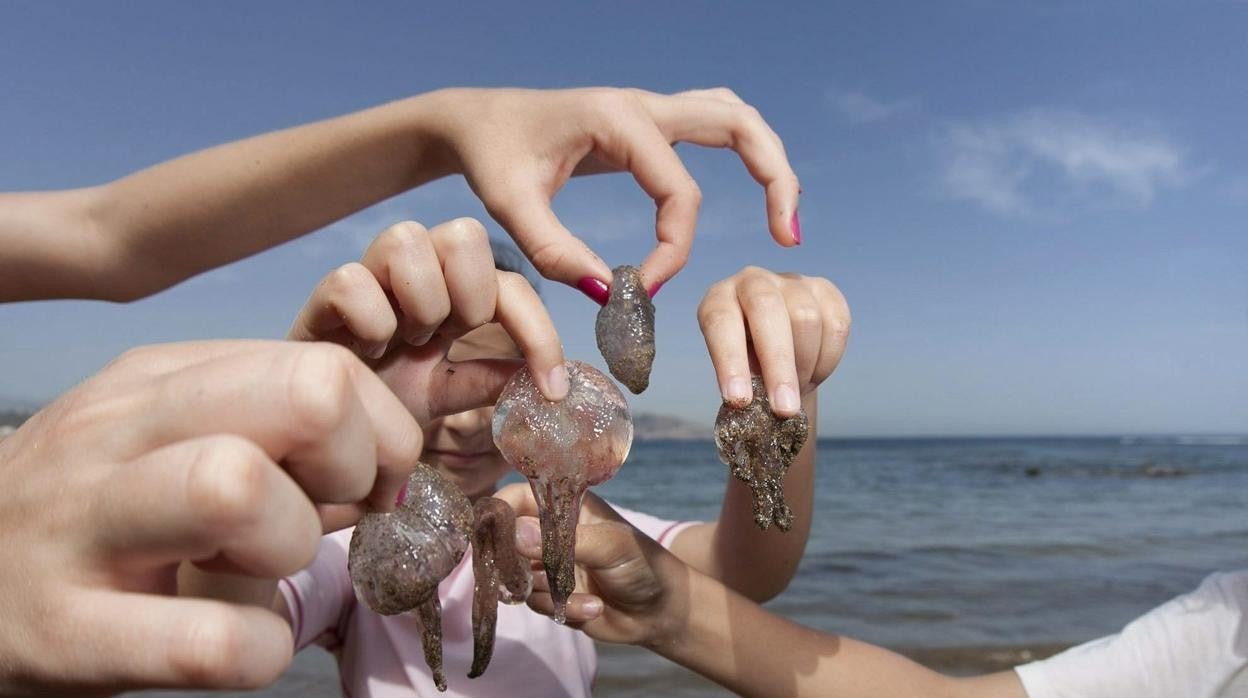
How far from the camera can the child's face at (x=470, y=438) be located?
2.83 meters

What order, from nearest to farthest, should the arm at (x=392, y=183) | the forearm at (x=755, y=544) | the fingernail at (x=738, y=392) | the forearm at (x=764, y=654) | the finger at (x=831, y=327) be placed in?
the fingernail at (x=738, y=392), the arm at (x=392, y=183), the finger at (x=831, y=327), the forearm at (x=764, y=654), the forearm at (x=755, y=544)

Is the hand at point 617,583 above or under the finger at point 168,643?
under

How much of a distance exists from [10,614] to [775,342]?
1132mm

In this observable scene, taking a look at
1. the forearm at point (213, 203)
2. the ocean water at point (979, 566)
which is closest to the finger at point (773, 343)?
the forearm at point (213, 203)

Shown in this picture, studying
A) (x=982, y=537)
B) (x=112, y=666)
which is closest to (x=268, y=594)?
(x=112, y=666)

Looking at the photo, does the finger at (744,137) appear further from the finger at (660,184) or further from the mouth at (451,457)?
the mouth at (451,457)

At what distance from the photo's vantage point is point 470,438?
2.92 meters

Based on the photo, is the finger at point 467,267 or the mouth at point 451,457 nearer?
the finger at point 467,267

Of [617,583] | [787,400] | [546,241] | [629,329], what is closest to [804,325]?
[787,400]

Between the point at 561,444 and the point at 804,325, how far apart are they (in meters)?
0.55

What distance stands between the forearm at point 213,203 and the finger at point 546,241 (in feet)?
1.16

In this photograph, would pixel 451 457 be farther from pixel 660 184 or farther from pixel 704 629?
pixel 660 184

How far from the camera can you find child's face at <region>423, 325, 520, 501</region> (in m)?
2.83

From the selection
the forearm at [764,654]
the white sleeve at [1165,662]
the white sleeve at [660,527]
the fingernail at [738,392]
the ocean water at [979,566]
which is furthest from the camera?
the ocean water at [979,566]
